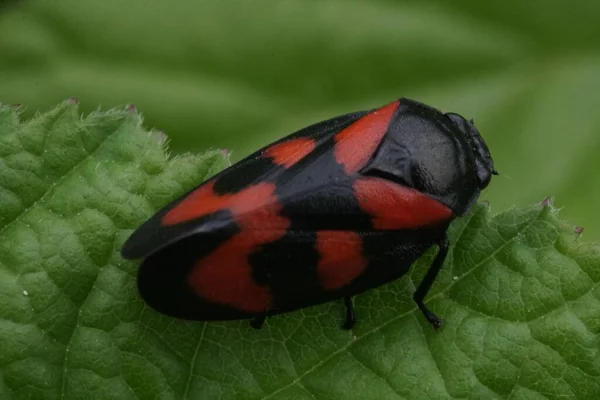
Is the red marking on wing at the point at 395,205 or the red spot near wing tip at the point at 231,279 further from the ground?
the red marking on wing at the point at 395,205

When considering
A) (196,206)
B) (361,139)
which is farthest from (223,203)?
(361,139)

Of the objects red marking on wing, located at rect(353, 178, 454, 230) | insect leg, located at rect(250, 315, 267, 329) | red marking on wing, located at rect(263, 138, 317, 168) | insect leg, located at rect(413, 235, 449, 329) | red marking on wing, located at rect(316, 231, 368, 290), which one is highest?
red marking on wing, located at rect(263, 138, 317, 168)

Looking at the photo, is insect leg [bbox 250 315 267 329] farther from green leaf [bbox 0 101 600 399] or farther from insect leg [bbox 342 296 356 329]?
insect leg [bbox 342 296 356 329]

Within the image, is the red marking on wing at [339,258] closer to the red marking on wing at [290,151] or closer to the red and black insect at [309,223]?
the red and black insect at [309,223]

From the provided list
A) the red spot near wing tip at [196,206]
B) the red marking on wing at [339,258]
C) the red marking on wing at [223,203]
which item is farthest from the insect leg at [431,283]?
the red spot near wing tip at [196,206]

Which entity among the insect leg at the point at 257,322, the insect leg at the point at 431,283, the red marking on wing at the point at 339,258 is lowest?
the insect leg at the point at 257,322

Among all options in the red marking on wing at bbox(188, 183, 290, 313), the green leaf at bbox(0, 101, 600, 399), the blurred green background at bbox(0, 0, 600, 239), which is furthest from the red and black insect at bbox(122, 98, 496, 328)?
the blurred green background at bbox(0, 0, 600, 239)

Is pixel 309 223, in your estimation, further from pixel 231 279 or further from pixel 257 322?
pixel 257 322
